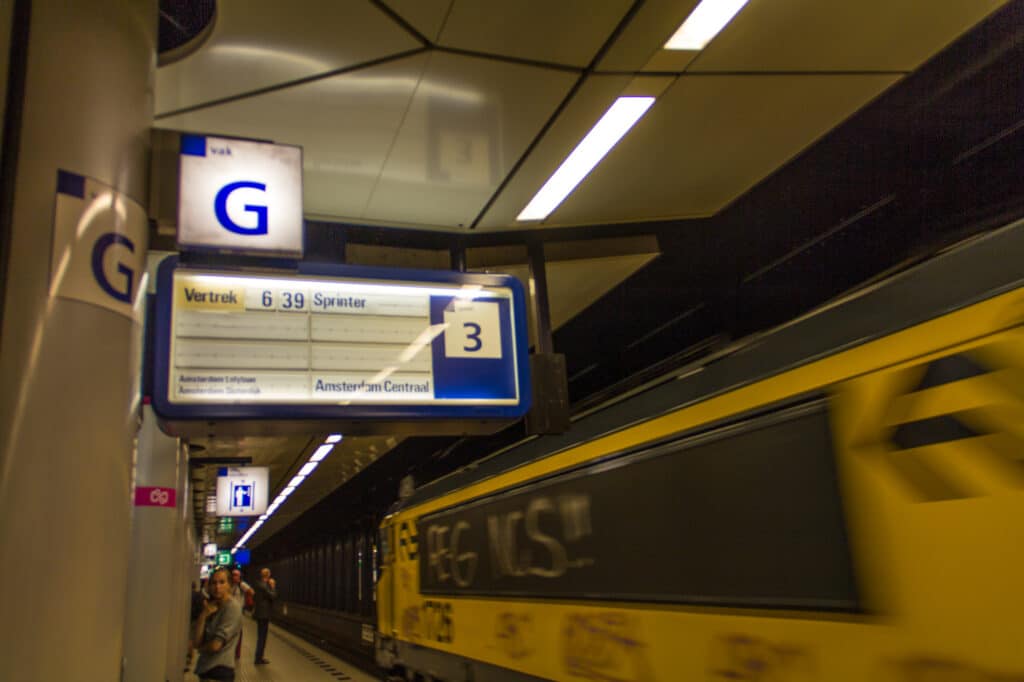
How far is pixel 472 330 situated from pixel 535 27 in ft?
4.73

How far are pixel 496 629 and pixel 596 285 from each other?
302 centimetres

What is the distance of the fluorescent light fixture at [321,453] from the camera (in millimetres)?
13781

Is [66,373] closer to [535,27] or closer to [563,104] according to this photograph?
[535,27]

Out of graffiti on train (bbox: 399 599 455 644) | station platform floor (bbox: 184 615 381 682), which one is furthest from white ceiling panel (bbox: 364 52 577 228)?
station platform floor (bbox: 184 615 381 682)

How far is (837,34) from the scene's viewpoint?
13.0 feet

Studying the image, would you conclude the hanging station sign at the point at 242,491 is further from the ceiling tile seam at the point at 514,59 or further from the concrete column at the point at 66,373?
the concrete column at the point at 66,373

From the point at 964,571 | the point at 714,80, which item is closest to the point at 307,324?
the point at 714,80

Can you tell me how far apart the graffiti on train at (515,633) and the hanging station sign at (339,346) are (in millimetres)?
2200

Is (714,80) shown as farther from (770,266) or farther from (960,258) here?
(770,266)

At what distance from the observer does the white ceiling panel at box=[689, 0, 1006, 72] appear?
3.76 meters

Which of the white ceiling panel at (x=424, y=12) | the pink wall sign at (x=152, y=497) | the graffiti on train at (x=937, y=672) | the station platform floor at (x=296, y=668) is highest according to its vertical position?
the white ceiling panel at (x=424, y=12)

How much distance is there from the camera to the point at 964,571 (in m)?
2.40

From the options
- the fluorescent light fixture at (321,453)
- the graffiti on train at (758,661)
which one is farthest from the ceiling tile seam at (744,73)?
the fluorescent light fixture at (321,453)

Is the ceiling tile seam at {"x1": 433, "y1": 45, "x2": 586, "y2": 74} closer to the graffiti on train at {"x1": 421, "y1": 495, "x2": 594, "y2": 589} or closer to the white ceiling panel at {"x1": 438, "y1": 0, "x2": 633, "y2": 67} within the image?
the white ceiling panel at {"x1": 438, "y1": 0, "x2": 633, "y2": 67}
